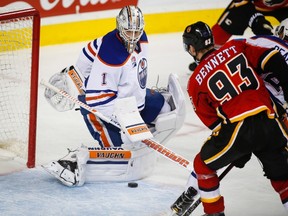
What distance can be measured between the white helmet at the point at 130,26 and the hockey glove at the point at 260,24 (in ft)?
5.87

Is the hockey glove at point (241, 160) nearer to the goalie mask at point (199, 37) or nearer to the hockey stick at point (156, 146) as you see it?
the hockey stick at point (156, 146)

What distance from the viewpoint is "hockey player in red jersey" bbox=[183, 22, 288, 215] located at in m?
3.02

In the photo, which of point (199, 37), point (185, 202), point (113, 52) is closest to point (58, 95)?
point (113, 52)

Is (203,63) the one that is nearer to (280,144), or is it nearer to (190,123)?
(280,144)

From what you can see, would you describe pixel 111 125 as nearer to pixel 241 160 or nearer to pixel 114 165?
pixel 114 165

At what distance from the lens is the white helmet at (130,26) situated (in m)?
Result: 3.85

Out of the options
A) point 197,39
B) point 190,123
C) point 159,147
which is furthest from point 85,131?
point 197,39

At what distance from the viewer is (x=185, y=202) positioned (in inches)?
130

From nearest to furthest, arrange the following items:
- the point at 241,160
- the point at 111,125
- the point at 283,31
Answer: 1. the point at 241,160
2. the point at 283,31
3. the point at 111,125

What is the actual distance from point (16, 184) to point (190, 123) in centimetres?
149

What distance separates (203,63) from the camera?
10.0 ft

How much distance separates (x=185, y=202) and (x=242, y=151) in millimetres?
409

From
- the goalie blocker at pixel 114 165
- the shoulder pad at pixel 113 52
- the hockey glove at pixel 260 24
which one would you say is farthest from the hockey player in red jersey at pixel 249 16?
the shoulder pad at pixel 113 52

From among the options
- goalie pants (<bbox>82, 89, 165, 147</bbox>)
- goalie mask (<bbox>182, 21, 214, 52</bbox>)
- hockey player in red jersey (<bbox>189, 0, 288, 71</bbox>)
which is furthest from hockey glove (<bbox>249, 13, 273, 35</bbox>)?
goalie mask (<bbox>182, 21, 214, 52</bbox>)
